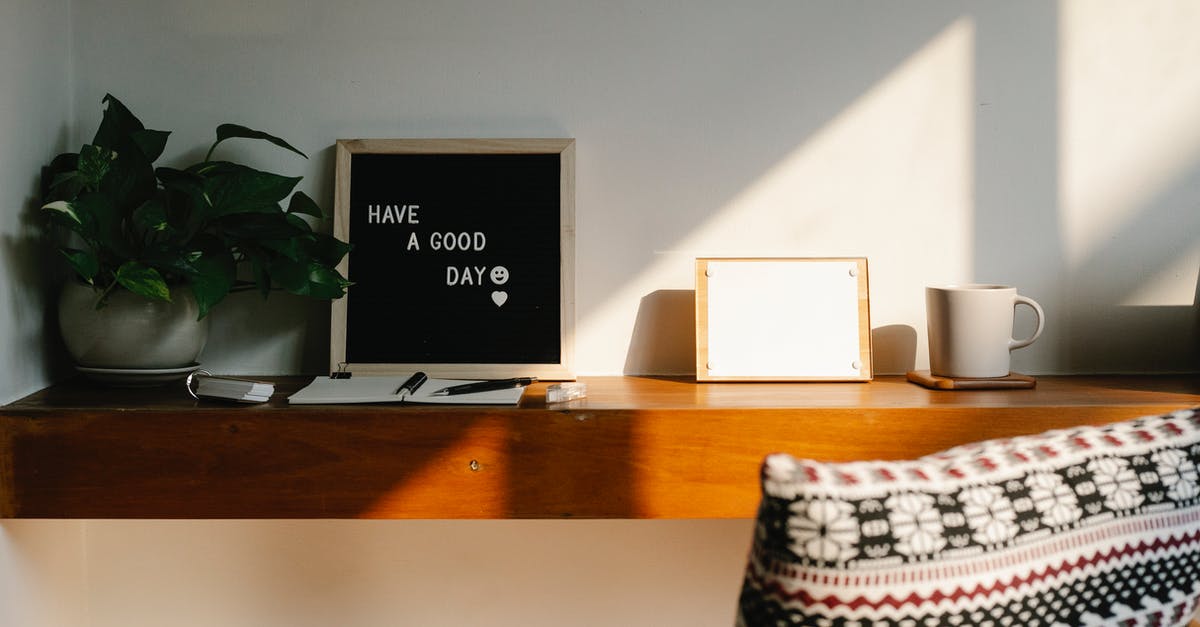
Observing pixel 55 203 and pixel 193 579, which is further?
pixel 193 579

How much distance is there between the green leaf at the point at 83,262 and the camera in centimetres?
122

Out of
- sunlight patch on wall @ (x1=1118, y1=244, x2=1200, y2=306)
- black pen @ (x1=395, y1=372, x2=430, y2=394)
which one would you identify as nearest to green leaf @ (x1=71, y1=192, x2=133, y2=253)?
black pen @ (x1=395, y1=372, x2=430, y2=394)

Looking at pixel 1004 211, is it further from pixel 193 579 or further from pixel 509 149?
pixel 193 579

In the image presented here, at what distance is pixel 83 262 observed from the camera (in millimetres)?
1228

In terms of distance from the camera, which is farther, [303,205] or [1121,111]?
[1121,111]

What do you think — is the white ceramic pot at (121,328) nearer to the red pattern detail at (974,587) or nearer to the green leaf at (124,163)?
the green leaf at (124,163)

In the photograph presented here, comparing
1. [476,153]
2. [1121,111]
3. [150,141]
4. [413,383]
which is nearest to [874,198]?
[1121,111]

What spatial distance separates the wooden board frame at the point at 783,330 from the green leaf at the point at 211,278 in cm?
78

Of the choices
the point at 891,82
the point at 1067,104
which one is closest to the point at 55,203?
the point at 891,82

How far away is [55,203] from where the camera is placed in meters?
1.21

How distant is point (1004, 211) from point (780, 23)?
21.6 inches

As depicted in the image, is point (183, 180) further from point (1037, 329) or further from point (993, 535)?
point (1037, 329)

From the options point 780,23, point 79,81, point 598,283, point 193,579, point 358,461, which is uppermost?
point 780,23

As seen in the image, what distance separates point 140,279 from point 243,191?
20 centimetres
